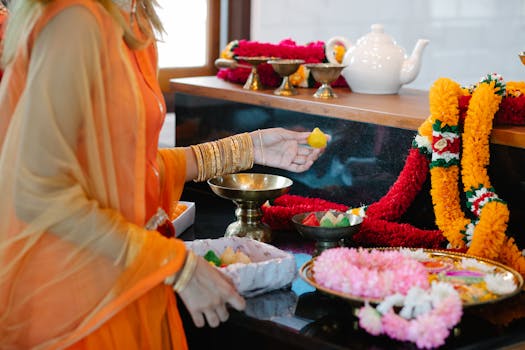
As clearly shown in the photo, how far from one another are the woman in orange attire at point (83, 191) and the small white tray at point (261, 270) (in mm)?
169

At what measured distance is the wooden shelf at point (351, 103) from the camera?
2.02 meters

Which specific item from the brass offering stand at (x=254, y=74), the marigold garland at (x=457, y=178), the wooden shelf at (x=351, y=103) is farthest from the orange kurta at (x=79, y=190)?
the brass offering stand at (x=254, y=74)

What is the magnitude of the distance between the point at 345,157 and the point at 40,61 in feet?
3.93

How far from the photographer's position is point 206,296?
4.27ft

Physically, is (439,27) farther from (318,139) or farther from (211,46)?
(318,139)

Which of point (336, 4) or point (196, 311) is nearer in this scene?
point (196, 311)

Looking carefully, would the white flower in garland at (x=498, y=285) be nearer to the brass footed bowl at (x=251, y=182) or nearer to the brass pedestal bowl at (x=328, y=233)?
the brass pedestal bowl at (x=328, y=233)

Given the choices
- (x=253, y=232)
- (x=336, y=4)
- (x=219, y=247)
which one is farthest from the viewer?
(x=336, y=4)

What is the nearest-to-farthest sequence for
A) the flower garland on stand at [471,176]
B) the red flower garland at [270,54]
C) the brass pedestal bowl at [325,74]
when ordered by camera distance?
the flower garland on stand at [471,176] → the brass pedestal bowl at [325,74] → the red flower garland at [270,54]

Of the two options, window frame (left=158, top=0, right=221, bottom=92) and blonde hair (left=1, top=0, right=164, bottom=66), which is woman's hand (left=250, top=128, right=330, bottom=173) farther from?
window frame (left=158, top=0, right=221, bottom=92)

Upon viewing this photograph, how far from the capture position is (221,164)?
1736mm

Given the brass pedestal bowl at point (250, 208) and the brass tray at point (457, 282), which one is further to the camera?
the brass pedestal bowl at point (250, 208)

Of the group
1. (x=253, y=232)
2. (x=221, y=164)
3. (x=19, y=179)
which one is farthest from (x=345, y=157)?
(x=19, y=179)

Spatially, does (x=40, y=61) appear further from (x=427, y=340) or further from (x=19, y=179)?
(x=427, y=340)
